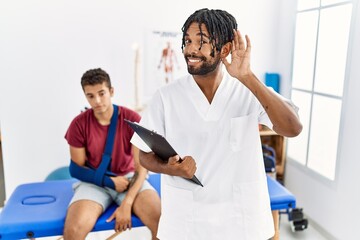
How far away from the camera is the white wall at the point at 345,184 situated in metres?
2.03

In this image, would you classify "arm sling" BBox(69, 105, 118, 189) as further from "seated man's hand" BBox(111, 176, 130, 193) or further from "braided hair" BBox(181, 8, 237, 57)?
"braided hair" BBox(181, 8, 237, 57)

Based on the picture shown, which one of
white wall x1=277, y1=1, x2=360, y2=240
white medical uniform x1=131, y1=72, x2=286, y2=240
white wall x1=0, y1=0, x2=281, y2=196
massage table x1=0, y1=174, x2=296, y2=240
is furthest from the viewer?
white wall x1=0, y1=0, x2=281, y2=196

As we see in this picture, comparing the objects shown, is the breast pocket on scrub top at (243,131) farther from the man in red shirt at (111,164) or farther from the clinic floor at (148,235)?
the clinic floor at (148,235)

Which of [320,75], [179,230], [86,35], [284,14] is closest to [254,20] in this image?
[284,14]

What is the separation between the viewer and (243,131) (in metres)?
1.06

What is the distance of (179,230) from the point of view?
1.12 meters

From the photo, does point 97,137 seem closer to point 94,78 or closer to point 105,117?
point 105,117

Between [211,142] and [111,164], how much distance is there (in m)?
1.00

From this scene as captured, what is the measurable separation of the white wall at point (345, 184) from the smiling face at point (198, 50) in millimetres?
1367

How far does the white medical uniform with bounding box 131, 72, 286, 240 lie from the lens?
1.06 meters

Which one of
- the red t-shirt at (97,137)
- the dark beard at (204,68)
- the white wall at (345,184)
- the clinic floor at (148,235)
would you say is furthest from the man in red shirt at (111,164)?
the white wall at (345,184)

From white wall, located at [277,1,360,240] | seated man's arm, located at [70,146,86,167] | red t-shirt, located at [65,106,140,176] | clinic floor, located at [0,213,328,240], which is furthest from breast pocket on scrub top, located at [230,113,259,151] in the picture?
clinic floor, located at [0,213,328,240]

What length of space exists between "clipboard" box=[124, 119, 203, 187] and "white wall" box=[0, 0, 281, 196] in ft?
5.81

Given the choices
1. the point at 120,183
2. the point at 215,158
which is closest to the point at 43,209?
the point at 120,183
